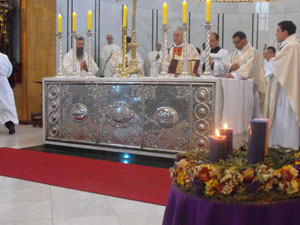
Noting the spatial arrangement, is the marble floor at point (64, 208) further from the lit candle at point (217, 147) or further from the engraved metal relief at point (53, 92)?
the engraved metal relief at point (53, 92)

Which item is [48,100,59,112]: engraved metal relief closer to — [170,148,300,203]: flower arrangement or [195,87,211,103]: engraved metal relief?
[195,87,211,103]: engraved metal relief

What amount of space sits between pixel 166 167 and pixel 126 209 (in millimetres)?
1666

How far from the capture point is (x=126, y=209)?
10.3 ft

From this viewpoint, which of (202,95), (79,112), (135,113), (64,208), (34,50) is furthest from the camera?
(34,50)

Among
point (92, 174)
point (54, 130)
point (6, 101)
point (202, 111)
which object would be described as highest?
point (202, 111)

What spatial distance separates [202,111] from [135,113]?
3.15 ft

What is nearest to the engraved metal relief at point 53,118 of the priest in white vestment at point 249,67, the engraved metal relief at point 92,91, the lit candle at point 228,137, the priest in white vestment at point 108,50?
the engraved metal relief at point 92,91

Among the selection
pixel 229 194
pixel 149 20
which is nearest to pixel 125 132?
pixel 229 194

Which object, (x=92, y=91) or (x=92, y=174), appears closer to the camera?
(x=92, y=174)

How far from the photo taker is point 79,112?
5.80 m

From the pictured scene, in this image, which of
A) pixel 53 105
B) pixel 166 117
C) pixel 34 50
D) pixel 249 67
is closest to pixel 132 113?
pixel 166 117

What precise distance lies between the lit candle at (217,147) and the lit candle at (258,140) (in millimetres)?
102

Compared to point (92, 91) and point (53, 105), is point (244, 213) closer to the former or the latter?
point (92, 91)

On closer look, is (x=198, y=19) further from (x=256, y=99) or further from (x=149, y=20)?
(x=256, y=99)
